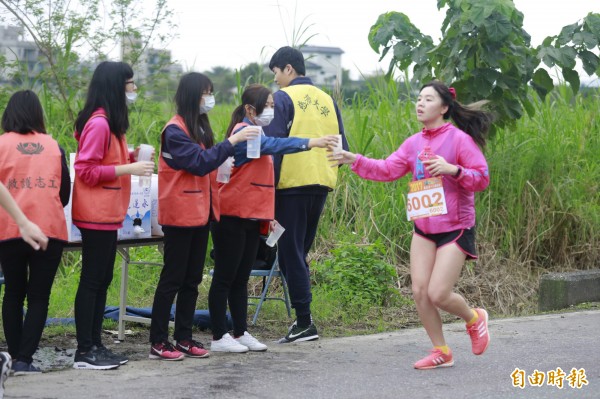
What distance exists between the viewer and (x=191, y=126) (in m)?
6.49

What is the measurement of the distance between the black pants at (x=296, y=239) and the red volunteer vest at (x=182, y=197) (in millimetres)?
959

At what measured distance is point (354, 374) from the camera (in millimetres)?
6156

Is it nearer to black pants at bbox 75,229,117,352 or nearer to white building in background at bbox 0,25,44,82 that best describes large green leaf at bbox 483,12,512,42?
black pants at bbox 75,229,117,352

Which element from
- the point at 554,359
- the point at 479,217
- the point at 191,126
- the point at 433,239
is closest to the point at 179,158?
the point at 191,126

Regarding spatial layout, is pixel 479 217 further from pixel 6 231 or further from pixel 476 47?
pixel 6 231

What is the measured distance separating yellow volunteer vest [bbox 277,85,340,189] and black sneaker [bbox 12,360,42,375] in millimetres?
2333

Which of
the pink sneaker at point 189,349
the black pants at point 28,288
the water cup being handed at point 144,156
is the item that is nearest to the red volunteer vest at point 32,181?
the black pants at point 28,288

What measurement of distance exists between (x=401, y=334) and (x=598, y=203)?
4.15 m

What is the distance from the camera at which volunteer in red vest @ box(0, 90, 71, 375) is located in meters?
5.79

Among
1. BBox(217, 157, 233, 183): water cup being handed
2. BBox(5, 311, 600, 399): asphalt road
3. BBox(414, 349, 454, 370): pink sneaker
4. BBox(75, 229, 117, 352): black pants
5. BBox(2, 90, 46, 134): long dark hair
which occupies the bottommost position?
BBox(5, 311, 600, 399): asphalt road

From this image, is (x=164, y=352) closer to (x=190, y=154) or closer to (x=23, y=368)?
(x=23, y=368)

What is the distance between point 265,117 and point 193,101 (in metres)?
0.61

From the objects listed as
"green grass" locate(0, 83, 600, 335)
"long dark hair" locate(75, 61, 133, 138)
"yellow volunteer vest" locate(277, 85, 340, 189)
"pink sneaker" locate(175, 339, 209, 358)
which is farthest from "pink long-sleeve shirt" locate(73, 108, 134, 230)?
"green grass" locate(0, 83, 600, 335)

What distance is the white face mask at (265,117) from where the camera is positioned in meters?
6.89
